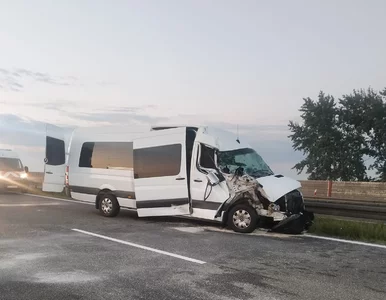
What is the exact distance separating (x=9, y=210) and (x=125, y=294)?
931cm

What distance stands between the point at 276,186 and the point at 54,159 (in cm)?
684

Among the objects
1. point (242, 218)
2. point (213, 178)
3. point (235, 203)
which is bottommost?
point (242, 218)

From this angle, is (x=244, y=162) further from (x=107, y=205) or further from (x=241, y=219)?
(x=107, y=205)

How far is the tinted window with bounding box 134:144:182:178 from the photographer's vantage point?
1048cm

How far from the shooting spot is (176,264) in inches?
258

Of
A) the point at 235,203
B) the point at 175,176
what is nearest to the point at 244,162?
the point at 235,203

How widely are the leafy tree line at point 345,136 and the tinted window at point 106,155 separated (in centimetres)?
3048

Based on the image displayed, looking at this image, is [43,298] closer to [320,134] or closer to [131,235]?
[131,235]

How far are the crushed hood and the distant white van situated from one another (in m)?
14.5

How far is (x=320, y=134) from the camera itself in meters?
39.9

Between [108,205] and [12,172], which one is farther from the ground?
[12,172]

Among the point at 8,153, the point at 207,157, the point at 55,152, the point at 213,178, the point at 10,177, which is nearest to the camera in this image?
the point at 213,178

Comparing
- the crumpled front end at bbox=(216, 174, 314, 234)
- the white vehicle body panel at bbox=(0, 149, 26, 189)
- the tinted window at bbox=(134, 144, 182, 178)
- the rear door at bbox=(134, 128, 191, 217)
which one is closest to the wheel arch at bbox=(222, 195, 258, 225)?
the crumpled front end at bbox=(216, 174, 314, 234)

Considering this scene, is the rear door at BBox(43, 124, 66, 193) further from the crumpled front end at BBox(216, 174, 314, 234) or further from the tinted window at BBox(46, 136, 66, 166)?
the crumpled front end at BBox(216, 174, 314, 234)
